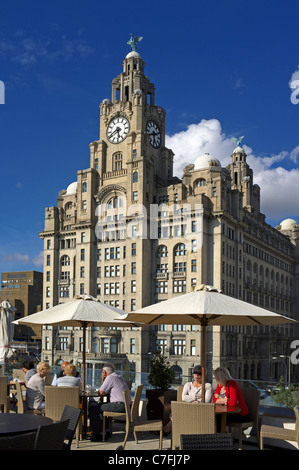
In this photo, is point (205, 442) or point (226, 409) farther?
point (226, 409)

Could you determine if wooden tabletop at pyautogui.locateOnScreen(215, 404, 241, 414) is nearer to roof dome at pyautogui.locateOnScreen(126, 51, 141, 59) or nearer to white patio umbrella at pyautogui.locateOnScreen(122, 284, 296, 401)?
white patio umbrella at pyautogui.locateOnScreen(122, 284, 296, 401)

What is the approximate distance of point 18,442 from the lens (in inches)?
257

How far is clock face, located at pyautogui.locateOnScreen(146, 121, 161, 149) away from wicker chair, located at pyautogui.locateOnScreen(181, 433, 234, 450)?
79.8m

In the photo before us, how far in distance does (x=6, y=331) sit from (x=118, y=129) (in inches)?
2620

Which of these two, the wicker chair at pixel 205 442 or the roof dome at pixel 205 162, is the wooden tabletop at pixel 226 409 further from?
the roof dome at pixel 205 162

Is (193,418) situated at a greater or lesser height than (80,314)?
lesser

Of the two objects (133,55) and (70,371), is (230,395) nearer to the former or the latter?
(70,371)

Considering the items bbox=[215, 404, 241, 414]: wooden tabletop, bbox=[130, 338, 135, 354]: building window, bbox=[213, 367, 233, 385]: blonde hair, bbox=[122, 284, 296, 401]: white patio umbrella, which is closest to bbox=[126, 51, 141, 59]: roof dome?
bbox=[130, 338, 135, 354]: building window

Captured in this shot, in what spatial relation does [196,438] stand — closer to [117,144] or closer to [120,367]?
[120,367]

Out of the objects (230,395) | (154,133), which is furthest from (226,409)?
(154,133)

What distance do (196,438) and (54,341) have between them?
7890cm

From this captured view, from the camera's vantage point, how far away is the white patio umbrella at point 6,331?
21.1 meters

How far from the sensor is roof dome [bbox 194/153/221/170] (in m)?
80.2

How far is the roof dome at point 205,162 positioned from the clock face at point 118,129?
12386 millimetres
